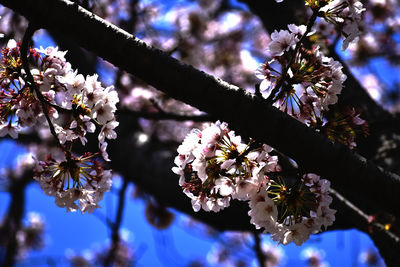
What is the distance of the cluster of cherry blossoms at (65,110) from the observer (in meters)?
1.69

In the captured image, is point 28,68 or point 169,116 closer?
point 28,68

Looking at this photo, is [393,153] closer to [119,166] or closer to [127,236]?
[119,166]

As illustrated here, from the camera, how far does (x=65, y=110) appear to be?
165 cm

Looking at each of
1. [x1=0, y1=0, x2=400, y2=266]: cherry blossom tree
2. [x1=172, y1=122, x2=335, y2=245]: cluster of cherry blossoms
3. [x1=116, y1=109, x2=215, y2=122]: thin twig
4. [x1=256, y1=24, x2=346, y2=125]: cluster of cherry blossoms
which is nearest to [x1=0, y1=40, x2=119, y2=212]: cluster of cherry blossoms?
[x1=0, y1=0, x2=400, y2=266]: cherry blossom tree

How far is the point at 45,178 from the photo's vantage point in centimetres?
171

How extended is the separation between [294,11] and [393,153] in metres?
1.37

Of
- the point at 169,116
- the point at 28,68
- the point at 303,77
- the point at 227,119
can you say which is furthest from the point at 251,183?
the point at 169,116

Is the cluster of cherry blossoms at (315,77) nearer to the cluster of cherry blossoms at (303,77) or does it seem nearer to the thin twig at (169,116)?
the cluster of cherry blossoms at (303,77)

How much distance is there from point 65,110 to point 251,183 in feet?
2.83

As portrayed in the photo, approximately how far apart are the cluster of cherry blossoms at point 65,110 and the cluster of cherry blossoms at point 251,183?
0.40 m

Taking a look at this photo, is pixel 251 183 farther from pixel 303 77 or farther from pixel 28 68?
pixel 28 68

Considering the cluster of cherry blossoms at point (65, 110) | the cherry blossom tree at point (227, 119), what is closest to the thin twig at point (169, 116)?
the cherry blossom tree at point (227, 119)

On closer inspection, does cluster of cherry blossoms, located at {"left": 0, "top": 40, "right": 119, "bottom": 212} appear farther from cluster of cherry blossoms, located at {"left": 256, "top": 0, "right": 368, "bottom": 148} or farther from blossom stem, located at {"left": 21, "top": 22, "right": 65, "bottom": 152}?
cluster of cherry blossoms, located at {"left": 256, "top": 0, "right": 368, "bottom": 148}

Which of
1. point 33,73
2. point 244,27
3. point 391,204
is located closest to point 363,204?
point 391,204
